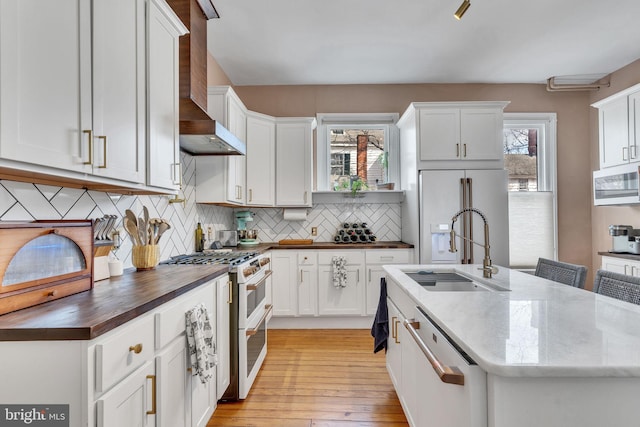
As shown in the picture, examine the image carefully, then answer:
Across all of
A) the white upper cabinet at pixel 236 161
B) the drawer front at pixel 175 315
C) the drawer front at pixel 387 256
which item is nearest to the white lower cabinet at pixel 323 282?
the drawer front at pixel 387 256

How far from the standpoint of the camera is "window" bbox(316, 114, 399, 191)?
13.8ft

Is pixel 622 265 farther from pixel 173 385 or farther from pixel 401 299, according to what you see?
pixel 173 385

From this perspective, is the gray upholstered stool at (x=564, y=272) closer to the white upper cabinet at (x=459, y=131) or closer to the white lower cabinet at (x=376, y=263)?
the white lower cabinet at (x=376, y=263)

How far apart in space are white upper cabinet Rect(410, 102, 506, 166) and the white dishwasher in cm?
244

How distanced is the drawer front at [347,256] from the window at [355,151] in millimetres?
956

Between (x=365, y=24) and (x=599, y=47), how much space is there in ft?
7.99

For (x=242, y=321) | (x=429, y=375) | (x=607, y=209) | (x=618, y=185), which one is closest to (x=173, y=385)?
(x=242, y=321)

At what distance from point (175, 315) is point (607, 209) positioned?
4.70 m

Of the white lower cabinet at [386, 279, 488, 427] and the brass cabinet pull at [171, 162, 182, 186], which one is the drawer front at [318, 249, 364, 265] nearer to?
the white lower cabinet at [386, 279, 488, 427]

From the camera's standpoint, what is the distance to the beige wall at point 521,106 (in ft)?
13.4

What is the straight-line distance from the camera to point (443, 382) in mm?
1085

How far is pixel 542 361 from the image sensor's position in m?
0.82

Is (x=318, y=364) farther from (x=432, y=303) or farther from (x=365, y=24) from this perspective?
(x=365, y=24)

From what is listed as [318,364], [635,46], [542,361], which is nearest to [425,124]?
[635,46]
